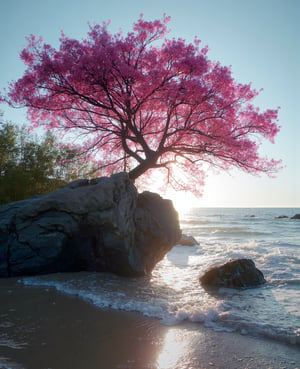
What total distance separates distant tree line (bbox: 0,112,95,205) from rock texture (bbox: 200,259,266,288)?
29.1ft

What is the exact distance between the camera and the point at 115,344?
3.11m

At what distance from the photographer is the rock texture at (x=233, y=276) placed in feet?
22.2

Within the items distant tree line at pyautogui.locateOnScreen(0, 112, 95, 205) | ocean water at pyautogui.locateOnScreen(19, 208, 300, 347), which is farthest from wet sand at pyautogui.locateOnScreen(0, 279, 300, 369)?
distant tree line at pyautogui.locateOnScreen(0, 112, 95, 205)

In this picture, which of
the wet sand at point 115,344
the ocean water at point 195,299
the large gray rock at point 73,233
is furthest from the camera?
the large gray rock at point 73,233

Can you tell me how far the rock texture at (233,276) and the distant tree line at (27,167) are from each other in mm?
8864

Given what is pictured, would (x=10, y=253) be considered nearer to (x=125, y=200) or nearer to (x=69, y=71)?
(x=125, y=200)

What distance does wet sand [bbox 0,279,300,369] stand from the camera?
8.82 feet

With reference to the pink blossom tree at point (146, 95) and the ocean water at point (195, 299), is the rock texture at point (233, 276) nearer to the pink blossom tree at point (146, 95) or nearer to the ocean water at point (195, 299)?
the ocean water at point (195, 299)

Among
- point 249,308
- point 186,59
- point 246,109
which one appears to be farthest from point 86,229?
point 246,109

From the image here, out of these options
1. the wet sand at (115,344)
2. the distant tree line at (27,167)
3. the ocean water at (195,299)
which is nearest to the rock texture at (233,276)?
the ocean water at (195,299)

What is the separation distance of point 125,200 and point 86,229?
1.51 m

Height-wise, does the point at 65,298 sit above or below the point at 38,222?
below

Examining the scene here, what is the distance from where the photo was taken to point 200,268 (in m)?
9.37

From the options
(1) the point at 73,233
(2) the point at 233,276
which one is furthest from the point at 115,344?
(2) the point at 233,276
